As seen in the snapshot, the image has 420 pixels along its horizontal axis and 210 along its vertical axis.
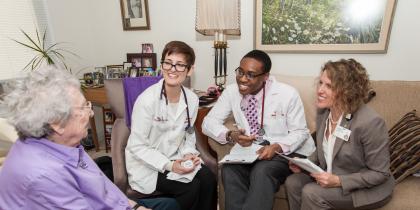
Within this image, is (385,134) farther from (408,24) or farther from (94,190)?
(94,190)

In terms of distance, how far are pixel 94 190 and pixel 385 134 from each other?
51.8 inches

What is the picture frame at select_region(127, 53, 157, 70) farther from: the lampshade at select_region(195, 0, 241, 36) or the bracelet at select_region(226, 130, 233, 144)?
the bracelet at select_region(226, 130, 233, 144)

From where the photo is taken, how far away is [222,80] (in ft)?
8.90

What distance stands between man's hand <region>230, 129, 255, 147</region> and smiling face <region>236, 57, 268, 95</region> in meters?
0.27

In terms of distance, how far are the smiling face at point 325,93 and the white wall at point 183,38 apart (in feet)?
3.11

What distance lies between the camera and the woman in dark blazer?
1.36 meters

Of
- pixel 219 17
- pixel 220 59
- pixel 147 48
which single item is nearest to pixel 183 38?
pixel 147 48

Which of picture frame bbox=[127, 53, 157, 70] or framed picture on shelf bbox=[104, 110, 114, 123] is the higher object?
picture frame bbox=[127, 53, 157, 70]

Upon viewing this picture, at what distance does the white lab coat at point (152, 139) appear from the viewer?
1688 millimetres

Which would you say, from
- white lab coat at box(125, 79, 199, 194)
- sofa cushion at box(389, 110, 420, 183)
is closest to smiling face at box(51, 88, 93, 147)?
white lab coat at box(125, 79, 199, 194)

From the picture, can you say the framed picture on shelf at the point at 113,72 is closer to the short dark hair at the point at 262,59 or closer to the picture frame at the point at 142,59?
the picture frame at the point at 142,59

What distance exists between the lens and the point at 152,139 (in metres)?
1.80

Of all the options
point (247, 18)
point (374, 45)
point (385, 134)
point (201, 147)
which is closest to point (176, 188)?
point (201, 147)

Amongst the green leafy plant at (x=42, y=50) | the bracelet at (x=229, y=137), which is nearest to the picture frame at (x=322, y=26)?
the bracelet at (x=229, y=137)
